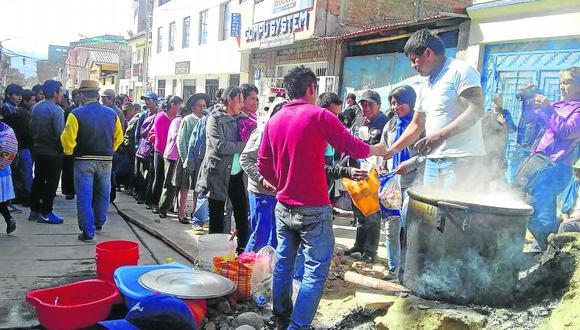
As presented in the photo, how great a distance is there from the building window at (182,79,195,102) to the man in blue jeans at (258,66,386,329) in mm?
23194

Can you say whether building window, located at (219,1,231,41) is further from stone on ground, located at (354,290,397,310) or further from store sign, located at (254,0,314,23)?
stone on ground, located at (354,290,397,310)

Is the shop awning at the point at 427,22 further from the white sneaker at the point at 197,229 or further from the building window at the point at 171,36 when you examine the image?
the building window at the point at 171,36

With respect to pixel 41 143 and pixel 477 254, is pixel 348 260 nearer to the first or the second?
pixel 477 254

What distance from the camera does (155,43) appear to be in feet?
103

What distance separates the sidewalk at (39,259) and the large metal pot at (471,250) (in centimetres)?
315

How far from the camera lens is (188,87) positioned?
26.8 metres

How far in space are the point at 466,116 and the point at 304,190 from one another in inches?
51.4

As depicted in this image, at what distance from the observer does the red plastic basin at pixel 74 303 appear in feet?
11.3

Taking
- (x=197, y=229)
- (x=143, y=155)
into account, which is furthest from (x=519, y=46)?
(x=143, y=155)

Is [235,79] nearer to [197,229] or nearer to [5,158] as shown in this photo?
[197,229]

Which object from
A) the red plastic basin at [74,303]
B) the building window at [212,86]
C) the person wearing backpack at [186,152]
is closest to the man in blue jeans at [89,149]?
the person wearing backpack at [186,152]

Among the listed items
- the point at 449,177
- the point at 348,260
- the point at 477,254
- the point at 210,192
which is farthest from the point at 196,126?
the point at 477,254

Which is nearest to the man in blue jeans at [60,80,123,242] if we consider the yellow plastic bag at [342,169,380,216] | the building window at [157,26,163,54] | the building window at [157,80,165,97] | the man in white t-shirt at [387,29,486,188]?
the yellow plastic bag at [342,169,380,216]

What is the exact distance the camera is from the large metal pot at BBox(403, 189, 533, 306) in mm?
3258
